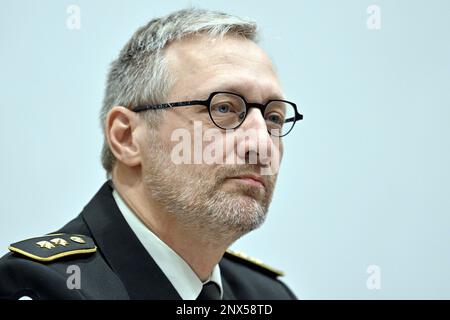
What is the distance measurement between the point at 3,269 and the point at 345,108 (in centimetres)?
136

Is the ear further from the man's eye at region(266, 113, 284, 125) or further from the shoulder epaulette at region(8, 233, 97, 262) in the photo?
the man's eye at region(266, 113, 284, 125)

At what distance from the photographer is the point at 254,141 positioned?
1.54 metres

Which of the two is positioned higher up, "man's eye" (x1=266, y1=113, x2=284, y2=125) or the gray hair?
the gray hair

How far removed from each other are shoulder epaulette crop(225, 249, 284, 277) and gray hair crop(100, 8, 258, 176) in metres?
0.55

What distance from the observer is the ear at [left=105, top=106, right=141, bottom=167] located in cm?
163

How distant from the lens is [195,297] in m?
1.59

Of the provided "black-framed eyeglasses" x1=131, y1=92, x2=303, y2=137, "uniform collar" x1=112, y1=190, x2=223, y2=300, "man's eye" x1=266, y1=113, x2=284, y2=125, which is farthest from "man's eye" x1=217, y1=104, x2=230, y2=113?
"uniform collar" x1=112, y1=190, x2=223, y2=300

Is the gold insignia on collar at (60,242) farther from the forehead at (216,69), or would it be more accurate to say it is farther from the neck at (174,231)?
the forehead at (216,69)

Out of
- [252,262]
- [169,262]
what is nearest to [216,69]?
[169,262]

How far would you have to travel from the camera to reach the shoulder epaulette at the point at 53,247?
1.40 m

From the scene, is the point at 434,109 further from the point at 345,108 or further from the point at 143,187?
the point at 143,187

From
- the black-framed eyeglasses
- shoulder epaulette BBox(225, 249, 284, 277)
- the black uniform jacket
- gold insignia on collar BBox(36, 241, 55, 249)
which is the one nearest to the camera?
the black uniform jacket

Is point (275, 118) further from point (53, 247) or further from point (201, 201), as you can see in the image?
point (53, 247)
